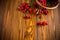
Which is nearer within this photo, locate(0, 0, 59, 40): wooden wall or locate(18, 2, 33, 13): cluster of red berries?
locate(0, 0, 59, 40): wooden wall

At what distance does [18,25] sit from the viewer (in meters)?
2.05

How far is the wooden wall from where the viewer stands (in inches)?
79.0

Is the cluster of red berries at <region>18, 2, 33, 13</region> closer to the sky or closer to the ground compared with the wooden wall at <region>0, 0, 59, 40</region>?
closer to the sky

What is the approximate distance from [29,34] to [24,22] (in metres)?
0.21

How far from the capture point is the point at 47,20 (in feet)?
7.06

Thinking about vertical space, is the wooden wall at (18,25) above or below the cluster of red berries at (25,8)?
below

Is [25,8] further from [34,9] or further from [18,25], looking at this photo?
[18,25]

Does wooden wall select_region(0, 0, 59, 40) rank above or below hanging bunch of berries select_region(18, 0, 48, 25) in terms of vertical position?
below

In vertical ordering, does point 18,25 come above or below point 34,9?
below

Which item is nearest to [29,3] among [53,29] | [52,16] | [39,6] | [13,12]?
[39,6]

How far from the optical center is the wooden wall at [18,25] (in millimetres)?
2008

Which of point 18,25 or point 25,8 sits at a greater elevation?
point 25,8

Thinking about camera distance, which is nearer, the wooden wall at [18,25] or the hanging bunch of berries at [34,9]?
the wooden wall at [18,25]

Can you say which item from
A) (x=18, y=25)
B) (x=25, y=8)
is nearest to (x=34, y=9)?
(x=25, y=8)
